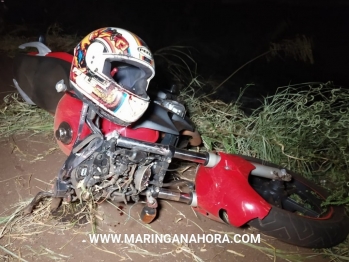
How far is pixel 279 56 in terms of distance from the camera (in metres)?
2.85

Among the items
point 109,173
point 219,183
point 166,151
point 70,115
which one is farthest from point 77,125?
point 219,183

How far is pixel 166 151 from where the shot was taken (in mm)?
1471

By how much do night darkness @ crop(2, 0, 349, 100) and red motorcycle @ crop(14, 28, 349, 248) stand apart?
119 centimetres

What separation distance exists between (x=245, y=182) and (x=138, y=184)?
47 centimetres

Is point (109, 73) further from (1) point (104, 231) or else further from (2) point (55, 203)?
(1) point (104, 231)

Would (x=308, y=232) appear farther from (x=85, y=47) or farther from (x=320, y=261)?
(x=85, y=47)

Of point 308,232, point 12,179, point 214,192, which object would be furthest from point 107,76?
point 308,232

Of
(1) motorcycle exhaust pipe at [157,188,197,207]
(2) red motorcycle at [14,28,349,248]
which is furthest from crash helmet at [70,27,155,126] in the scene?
(1) motorcycle exhaust pipe at [157,188,197,207]

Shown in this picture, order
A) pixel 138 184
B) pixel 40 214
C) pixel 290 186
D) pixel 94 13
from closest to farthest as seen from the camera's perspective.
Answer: pixel 138 184 → pixel 40 214 → pixel 290 186 → pixel 94 13

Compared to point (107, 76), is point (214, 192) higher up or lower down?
lower down

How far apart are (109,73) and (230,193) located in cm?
71

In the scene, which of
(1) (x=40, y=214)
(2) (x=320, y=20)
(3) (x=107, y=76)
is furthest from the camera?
(2) (x=320, y=20)

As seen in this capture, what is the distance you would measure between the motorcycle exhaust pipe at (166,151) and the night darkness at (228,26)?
137 centimetres

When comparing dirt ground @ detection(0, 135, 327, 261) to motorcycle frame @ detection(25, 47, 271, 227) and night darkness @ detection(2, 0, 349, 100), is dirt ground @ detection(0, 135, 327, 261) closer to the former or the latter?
→ motorcycle frame @ detection(25, 47, 271, 227)
